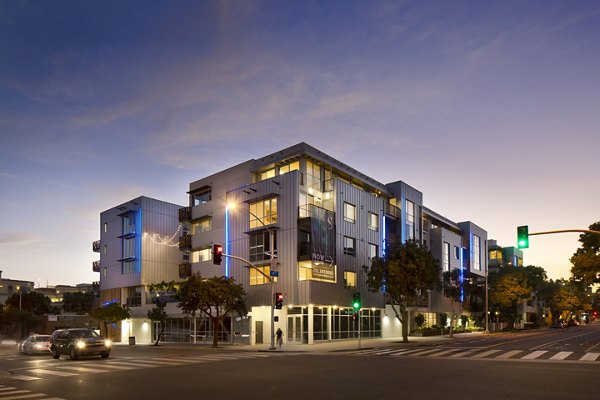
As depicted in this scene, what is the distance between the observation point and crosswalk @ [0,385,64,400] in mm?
14616

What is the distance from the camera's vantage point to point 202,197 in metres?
61.8

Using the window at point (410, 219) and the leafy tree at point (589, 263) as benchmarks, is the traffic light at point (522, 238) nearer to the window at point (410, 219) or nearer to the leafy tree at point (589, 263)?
the leafy tree at point (589, 263)

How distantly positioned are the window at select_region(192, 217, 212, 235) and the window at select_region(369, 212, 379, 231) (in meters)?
17.1

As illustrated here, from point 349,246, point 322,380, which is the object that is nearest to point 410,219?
point 349,246

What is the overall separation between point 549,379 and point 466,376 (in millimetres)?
2501

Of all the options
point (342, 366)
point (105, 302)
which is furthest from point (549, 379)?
point (105, 302)

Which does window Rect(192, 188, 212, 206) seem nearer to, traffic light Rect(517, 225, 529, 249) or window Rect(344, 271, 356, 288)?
window Rect(344, 271, 356, 288)

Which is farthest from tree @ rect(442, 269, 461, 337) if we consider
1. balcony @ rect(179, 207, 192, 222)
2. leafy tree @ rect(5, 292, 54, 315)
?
leafy tree @ rect(5, 292, 54, 315)

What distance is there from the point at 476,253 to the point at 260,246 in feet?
170

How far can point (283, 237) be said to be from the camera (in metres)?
48.4

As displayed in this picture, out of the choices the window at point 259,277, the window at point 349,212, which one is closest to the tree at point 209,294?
the window at point 259,277

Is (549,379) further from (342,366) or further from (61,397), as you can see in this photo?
(61,397)

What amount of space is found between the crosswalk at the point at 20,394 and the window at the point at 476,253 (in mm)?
79503

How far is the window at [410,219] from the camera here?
63.0 m
